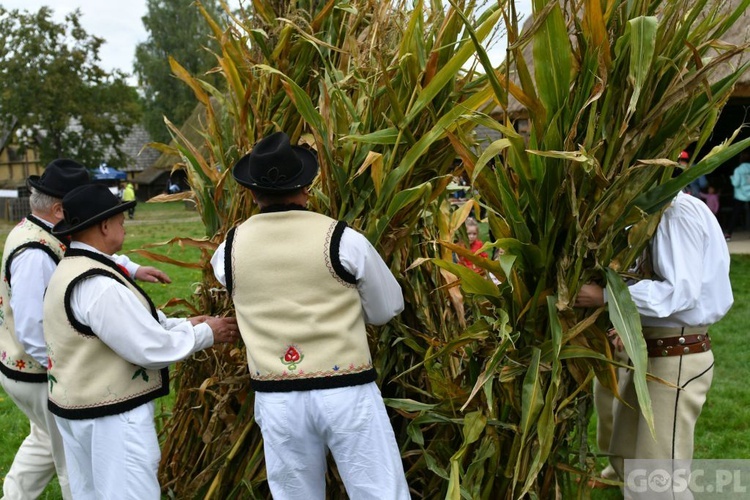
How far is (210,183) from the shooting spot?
3781mm

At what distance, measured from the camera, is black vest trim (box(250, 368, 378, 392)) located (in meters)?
2.95

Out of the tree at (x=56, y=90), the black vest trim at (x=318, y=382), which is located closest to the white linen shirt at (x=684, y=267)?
the black vest trim at (x=318, y=382)

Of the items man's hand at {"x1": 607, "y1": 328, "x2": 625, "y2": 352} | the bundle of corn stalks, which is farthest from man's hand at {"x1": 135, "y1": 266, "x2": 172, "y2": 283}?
man's hand at {"x1": 607, "y1": 328, "x2": 625, "y2": 352}

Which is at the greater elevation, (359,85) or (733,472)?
(359,85)

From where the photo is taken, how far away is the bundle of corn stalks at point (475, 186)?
8.94 ft

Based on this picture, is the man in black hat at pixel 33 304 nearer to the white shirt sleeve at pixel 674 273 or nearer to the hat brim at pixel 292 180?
the hat brim at pixel 292 180

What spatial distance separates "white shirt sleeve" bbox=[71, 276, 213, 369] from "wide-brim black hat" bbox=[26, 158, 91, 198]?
2.88 ft

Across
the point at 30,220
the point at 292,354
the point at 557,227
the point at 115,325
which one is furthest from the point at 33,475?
the point at 557,227

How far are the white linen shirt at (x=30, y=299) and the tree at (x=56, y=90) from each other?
31275mm

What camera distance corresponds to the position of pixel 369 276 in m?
3.00

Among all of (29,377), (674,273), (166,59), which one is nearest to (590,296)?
(674,273)

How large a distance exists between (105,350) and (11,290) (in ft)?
2.97

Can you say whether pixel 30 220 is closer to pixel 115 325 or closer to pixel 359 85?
pixel 115 325

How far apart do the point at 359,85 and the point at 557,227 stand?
3.59ft
